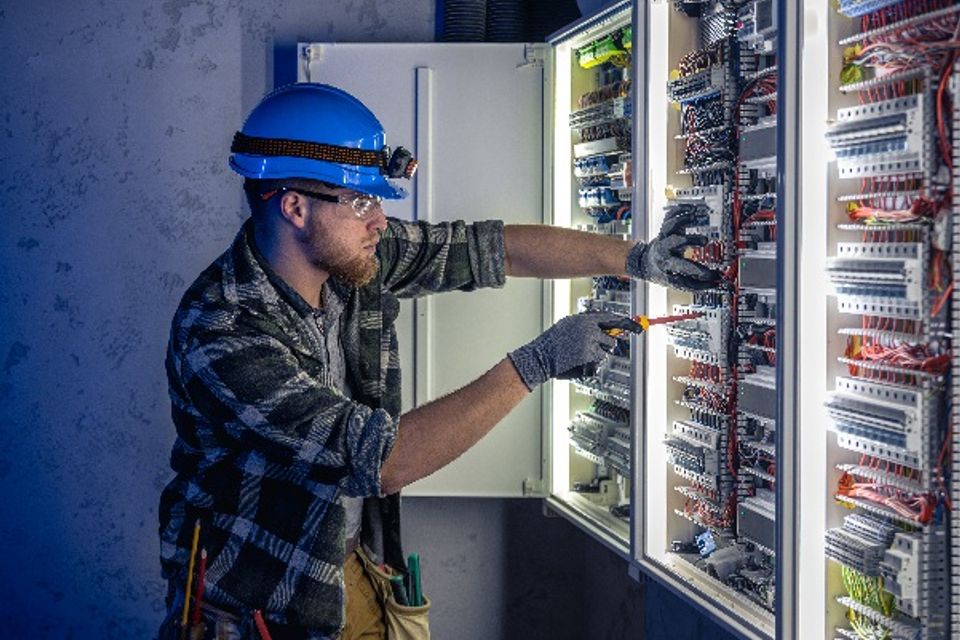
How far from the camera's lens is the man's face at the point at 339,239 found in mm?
2445

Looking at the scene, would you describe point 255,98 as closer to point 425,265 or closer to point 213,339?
point 425,265

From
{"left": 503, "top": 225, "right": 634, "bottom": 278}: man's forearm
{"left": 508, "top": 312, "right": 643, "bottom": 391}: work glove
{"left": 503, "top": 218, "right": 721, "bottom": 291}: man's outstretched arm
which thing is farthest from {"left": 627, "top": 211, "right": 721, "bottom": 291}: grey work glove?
{"left": 508, "top": 312, "right": 643, "bottom": 391}: work glove

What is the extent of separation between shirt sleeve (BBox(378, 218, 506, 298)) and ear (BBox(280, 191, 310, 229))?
0.35 m

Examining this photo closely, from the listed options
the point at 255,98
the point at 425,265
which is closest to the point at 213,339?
the point at 425,265

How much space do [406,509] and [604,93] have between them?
1.58 metres

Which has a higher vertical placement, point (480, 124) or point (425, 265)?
point (480, 124)

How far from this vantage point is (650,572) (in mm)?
2678

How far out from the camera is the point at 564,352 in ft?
7.45

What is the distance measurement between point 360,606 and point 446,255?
2.56ft

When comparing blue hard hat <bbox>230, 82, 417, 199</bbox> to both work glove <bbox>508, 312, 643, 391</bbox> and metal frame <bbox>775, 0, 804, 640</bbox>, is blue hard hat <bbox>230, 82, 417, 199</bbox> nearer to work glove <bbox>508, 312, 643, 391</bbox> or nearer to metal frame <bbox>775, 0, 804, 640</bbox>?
work glove <bbox>508, 312, 643, 391</bbox>

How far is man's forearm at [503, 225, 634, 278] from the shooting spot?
2668 millimetres

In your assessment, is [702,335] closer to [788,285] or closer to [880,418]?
[788,285]

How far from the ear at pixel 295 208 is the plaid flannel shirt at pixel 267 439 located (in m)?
0.09

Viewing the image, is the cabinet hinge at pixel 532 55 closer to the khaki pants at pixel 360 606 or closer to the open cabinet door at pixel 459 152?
the open cabinet door at pixel 459 152
